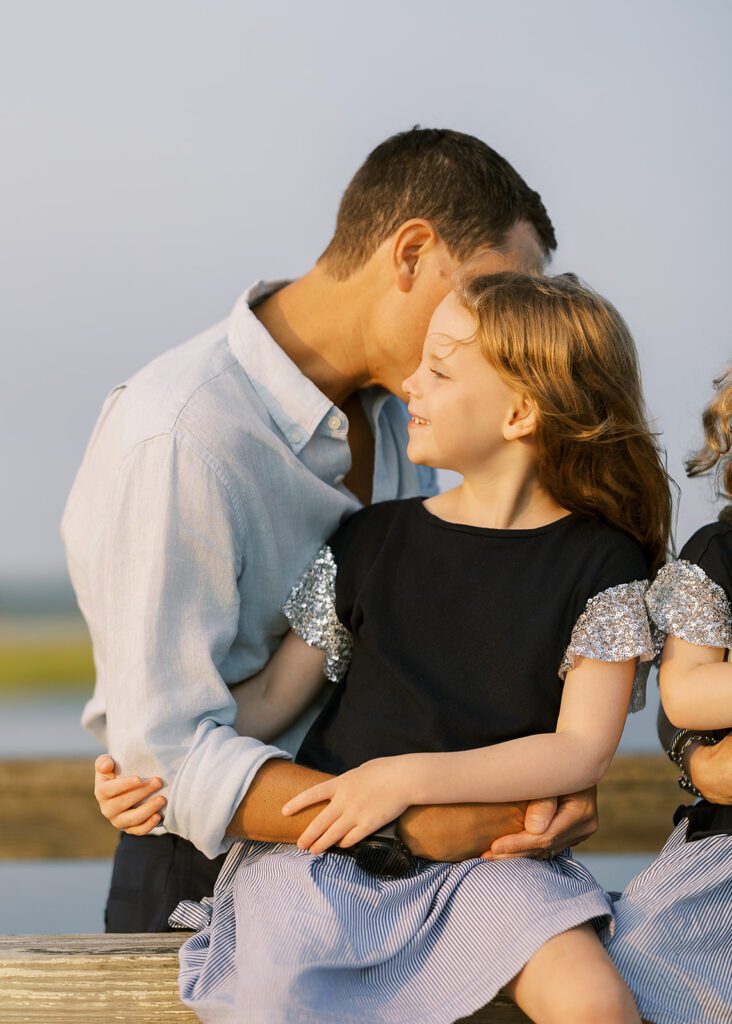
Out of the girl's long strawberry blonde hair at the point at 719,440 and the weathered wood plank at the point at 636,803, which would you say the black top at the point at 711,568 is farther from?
the weathered wood plank at the point at 636,803

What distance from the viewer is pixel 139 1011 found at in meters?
1.42

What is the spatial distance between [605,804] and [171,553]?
6.51 feet

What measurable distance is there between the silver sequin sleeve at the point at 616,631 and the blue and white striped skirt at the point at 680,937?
0.25 meters

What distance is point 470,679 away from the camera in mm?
1628

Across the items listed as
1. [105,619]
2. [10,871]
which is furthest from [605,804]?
[10,871]

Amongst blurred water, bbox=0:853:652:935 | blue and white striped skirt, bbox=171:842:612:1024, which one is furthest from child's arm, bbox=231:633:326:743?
blurred water, bbox=0:853:652:935

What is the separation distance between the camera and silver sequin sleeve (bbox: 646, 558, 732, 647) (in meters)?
1.58

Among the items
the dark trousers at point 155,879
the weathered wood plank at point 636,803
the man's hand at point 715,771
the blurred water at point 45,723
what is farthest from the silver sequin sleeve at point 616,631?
the blurred water at point 45,723

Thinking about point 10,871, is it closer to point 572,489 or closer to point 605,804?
point 605,804

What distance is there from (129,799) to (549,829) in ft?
1.77

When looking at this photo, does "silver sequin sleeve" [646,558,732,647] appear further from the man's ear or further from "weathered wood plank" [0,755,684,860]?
"weathered wood plank" [0,755,684,860]

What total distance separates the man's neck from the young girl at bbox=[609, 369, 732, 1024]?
25.2 inches

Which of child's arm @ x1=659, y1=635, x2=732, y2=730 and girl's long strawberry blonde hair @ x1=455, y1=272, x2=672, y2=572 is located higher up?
girl's long strawberry blonde hair @ x1=455, y1=272, x2=672, y2=572

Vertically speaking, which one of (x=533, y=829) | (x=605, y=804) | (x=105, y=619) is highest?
(x=105, y=619)
